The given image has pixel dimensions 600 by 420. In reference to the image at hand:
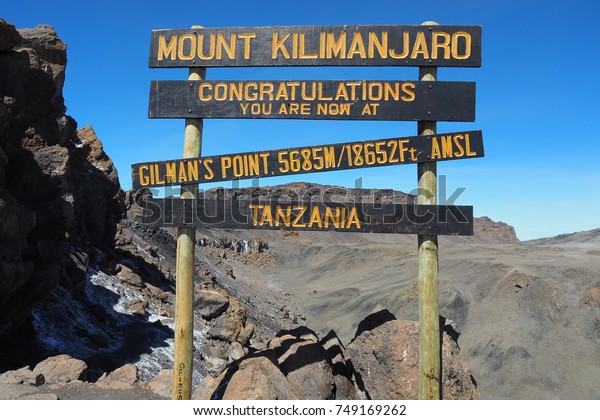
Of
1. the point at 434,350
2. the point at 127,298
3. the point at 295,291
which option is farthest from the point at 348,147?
the point at 295,291

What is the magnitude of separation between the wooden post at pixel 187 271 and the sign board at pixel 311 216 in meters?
0.19

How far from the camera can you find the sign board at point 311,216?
227 inches

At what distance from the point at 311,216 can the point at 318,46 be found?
216 centimetres

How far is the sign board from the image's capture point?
5.78m

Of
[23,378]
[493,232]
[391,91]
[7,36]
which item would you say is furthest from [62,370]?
[493,232]

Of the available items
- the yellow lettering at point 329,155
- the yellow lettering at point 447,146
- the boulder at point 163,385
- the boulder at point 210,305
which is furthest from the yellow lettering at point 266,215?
the boulder at point 210,305

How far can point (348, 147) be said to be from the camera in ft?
19.4

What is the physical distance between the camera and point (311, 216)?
19.6 ft

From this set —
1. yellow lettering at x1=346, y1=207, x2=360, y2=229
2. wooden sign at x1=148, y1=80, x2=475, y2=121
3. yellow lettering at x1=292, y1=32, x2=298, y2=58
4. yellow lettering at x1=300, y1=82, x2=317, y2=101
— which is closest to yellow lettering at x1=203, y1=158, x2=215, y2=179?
wooden sign at x1=148, y1=80, x2=475, y2=121

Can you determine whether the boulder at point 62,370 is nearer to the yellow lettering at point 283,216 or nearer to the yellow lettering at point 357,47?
the yellow lettering at point 283,216

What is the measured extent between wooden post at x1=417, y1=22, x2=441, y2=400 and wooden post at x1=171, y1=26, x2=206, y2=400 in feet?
9.42

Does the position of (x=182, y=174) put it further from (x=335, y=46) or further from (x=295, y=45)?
(x=335, y=46)

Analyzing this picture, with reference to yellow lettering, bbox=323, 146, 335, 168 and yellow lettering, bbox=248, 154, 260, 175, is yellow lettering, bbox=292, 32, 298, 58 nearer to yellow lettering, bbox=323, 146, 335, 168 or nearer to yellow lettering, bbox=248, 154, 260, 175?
yellow lettering, bbox=323, 146, 335, 168
